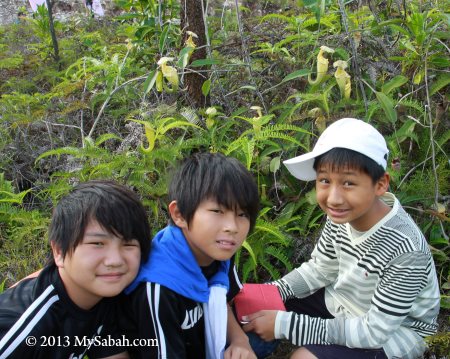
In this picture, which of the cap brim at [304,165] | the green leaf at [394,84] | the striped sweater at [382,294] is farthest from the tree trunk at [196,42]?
the striped sweater at [382,294]

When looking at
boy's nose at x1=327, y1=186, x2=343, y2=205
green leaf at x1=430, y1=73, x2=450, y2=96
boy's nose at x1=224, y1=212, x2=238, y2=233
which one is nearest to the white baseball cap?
boy's nose at x1=327, y1=186, x2=343, y2=205

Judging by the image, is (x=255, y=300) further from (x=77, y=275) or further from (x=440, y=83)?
(x=440, y=83)

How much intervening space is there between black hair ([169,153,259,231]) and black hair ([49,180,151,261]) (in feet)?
0.55

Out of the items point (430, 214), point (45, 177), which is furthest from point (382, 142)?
point (45, 177)

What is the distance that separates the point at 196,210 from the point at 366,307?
2.52 feet

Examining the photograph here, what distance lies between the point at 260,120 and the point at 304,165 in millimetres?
667

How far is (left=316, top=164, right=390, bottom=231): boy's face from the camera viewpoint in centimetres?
174

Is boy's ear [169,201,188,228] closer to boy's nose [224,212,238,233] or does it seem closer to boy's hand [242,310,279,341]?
boy's nose [224,212,238,233]

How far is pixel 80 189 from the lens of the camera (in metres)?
1.67

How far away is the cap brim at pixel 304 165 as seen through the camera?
182cm

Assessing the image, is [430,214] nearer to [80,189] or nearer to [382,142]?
[382,142]

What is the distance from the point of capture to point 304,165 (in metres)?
1.93

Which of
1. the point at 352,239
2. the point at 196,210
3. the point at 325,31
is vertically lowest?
the point at 352,239

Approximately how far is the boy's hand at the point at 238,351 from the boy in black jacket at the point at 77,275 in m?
0.47
